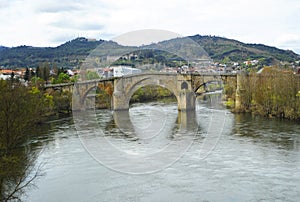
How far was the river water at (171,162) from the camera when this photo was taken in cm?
975

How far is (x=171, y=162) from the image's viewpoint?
1276 centimetres

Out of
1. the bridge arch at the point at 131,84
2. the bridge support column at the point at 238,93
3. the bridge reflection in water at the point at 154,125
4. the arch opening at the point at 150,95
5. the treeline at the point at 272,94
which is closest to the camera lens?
the bridge reflection in water at the point at 154,125

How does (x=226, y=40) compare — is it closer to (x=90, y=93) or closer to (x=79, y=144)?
(x=90, y=93)

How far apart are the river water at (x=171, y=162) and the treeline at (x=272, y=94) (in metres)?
1.53

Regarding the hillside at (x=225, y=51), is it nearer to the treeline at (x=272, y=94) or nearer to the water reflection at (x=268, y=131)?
the treeline at (x=272, y=94)

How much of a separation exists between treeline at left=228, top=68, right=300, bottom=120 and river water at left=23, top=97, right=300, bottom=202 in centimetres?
153

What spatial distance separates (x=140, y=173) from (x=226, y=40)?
8232cm

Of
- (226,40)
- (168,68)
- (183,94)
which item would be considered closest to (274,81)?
(183,94)

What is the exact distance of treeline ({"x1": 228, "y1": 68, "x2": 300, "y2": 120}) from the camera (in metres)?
21.7

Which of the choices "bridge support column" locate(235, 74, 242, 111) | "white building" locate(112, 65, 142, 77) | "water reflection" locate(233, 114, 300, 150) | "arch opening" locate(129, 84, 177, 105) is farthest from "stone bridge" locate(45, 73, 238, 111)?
"arch opening" locate(129, 84, 177, 105)

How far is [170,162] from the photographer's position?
1274 cm

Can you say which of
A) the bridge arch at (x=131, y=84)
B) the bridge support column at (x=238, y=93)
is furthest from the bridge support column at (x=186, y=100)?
the bridge support column at (x=238, y=93)

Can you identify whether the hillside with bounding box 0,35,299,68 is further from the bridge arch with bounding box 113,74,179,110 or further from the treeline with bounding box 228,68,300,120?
the treeline with bounding box 228,68,300,120

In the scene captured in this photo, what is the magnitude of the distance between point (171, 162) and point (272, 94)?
493 inches
